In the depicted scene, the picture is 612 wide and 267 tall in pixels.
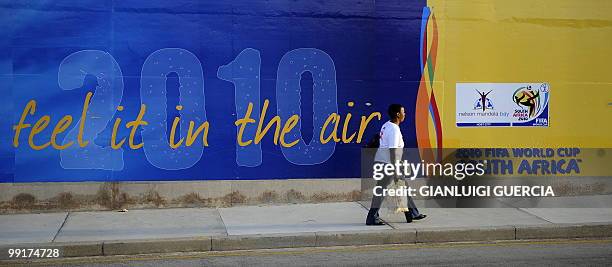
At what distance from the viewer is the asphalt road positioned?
8406 millimetres

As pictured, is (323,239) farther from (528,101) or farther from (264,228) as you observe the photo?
(528,101)

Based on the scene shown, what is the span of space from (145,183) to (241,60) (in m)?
2.36

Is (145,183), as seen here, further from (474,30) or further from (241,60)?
(474,30)

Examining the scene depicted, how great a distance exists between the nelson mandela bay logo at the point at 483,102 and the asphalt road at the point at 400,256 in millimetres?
3419

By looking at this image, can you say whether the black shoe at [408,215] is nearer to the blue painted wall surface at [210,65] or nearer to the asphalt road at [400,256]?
the asphalt road at [400,256]

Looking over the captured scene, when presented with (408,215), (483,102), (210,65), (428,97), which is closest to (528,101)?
(483,102)

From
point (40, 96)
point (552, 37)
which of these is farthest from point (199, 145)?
point (552, 37)

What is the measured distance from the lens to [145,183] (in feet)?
37.8

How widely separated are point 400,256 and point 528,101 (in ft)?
16.4

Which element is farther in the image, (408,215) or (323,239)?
(408,215)

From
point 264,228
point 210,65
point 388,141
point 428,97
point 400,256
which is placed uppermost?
point 210,65

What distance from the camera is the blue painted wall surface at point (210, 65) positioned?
1112 cm

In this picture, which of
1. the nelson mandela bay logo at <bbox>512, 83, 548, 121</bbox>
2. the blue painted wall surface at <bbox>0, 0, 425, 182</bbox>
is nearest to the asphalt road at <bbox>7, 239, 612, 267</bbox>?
the blue painted wall surface at <bbox>0, 0, 425, 182</bbox>

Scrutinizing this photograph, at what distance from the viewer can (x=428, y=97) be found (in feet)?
40.3
